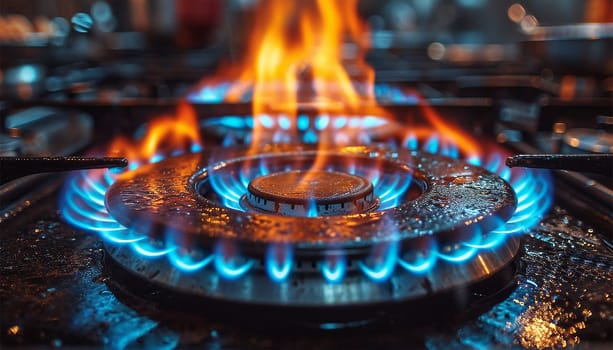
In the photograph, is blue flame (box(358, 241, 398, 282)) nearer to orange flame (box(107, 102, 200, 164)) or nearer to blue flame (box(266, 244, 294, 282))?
blue flame (box(266, 244, 294, 282))

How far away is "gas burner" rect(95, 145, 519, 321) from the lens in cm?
60

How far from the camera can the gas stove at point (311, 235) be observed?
0.60m

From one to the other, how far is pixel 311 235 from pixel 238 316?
0.41ft

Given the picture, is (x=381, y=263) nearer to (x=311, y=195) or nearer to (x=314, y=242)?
(x=314, y=242)

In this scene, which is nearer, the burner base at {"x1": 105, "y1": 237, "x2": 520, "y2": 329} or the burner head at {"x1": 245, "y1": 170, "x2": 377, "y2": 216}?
the burner base at {"x1": 105, "y1": 237, "x2": 520, "y2": 329}

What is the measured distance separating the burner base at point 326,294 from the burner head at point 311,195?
0.17 meters

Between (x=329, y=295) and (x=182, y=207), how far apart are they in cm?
25

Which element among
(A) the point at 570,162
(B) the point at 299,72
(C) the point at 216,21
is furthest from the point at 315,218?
(C) the point at 216,21

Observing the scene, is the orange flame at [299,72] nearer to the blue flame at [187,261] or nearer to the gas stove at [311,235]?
the gas stove at [311,235]

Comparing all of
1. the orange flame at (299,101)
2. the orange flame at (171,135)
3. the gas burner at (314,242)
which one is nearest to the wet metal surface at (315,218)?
the gas burner at (314,242)

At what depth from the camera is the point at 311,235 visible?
2.05 ft

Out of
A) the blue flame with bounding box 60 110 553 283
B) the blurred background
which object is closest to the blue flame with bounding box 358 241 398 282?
the blue flame with bounding box 60 110 553 283

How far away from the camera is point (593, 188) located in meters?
1.01

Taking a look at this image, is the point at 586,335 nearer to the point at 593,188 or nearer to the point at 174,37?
the point at 593,188
